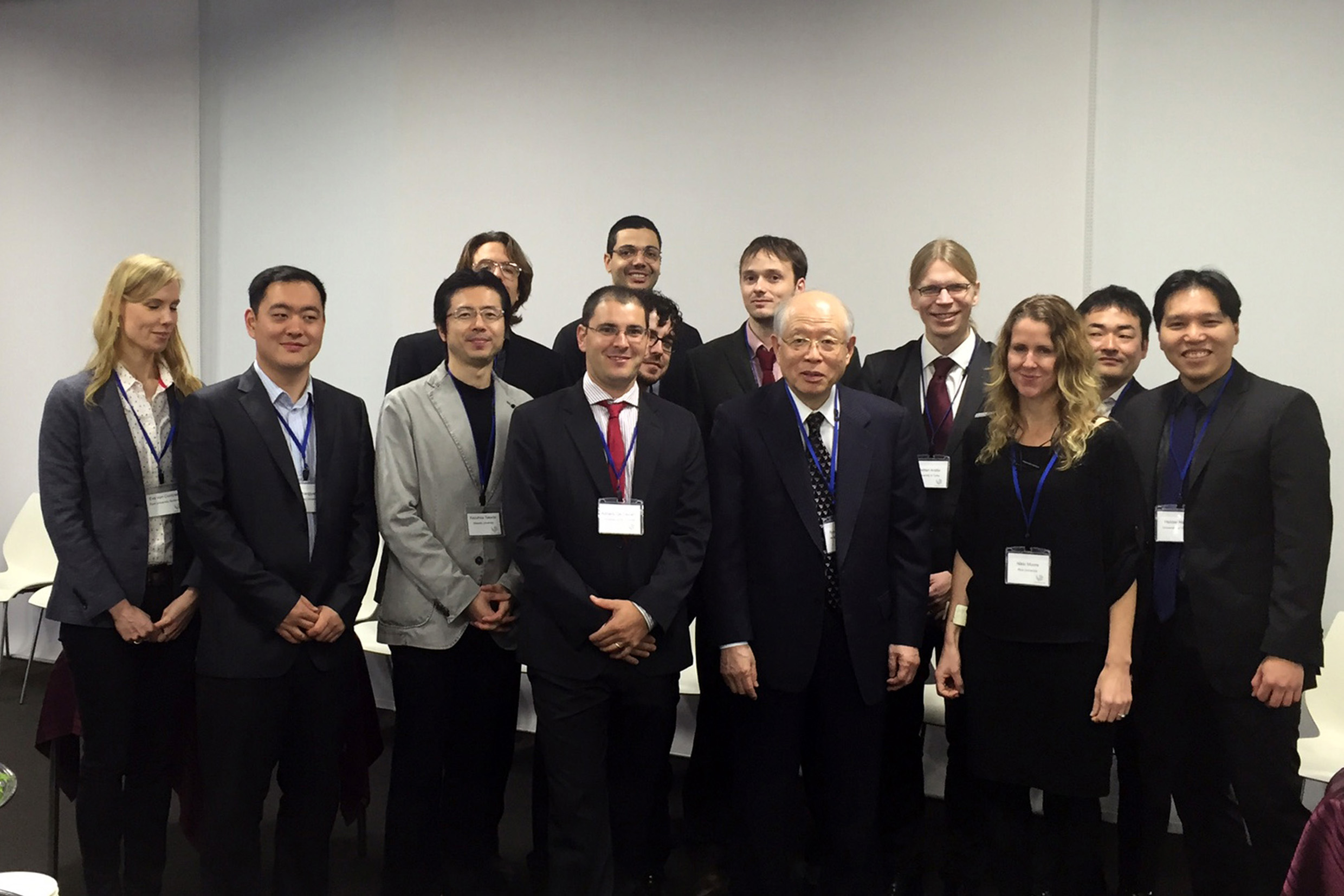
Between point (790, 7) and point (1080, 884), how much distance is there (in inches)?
147

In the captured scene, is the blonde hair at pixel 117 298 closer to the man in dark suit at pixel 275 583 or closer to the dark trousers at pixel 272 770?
the man in dark suit at pixel 275 583

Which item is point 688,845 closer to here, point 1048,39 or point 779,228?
point 779,228

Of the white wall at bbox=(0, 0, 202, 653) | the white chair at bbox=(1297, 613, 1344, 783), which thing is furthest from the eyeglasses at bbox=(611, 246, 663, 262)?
the white wall at bbox=(0, 0, 202, 653)

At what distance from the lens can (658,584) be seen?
2.79m

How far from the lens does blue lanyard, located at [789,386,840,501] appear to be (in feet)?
9.27

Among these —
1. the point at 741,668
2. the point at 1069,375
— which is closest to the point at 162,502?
the point at 741,668

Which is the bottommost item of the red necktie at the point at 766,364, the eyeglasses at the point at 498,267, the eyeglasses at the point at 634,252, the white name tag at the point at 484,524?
the white name tag at the point at 484,524

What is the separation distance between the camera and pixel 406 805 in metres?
3.01

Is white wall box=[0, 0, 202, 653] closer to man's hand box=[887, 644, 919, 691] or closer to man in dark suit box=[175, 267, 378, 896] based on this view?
man in dark suit box=[175, 267, 378, 896]

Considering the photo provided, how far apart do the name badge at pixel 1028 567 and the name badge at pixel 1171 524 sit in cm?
41

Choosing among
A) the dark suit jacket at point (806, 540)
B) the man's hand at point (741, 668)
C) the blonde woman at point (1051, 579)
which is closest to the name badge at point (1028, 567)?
the blonde woman at point (1051, 579)

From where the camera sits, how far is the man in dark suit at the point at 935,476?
3.20 metres

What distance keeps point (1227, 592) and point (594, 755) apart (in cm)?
169

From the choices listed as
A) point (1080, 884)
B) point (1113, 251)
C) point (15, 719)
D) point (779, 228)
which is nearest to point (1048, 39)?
point (1113, 251)
